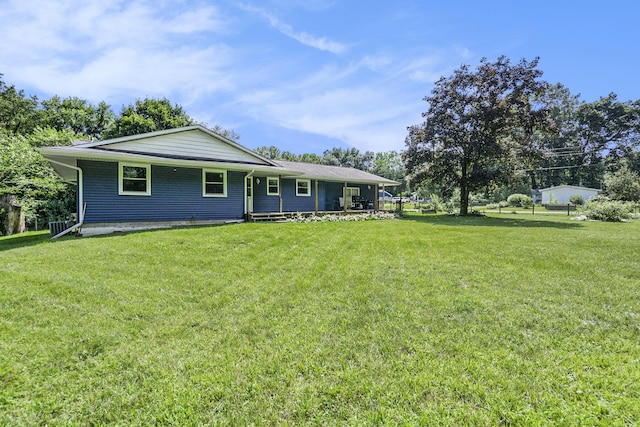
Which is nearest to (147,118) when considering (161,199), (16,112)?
(16,112)

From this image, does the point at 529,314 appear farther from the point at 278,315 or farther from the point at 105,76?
the point at 105,76

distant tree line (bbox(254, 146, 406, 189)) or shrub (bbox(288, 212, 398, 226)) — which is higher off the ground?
distant tree line (bbox(254, 146, 406, 189))

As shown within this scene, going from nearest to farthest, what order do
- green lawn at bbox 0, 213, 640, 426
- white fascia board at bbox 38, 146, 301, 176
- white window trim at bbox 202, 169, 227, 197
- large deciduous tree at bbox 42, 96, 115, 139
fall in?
green lawn at bbox 0, 213, 640, 426, white fascia board at bbox 38, 146, 301, 176, white window trim at bbox 202, 169, 227, 197, large deciduous tree at bbox 42, 96, 115, 139

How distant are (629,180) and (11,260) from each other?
43.6m

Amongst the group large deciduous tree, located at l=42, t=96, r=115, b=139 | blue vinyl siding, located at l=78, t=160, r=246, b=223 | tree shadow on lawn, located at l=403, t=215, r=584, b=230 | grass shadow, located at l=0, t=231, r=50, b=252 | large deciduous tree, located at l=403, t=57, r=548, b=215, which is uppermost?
large deciduous tree, located at l=42, t=96, r=115, b=139

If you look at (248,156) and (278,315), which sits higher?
(248,156)

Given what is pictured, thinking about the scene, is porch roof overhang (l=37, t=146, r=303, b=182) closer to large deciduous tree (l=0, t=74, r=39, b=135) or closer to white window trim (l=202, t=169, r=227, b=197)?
white window trim (l=202, t=169, r=227, b=197)

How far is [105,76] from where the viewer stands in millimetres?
13328

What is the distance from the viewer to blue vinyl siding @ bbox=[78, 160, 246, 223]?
9781 mm

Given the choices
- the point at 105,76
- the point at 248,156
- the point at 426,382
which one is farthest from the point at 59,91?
the point at 426,382

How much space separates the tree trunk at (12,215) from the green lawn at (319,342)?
11037 mm

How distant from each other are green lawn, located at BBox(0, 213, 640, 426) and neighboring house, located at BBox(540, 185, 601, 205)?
134 feet

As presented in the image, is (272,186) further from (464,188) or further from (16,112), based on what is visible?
(16,112)

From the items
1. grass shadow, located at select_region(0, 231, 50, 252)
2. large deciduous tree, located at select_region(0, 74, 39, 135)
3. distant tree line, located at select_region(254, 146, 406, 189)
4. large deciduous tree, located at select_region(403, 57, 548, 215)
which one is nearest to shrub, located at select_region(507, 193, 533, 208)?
large deciduous tree, located at select_region(403, 57, 548, 215)
